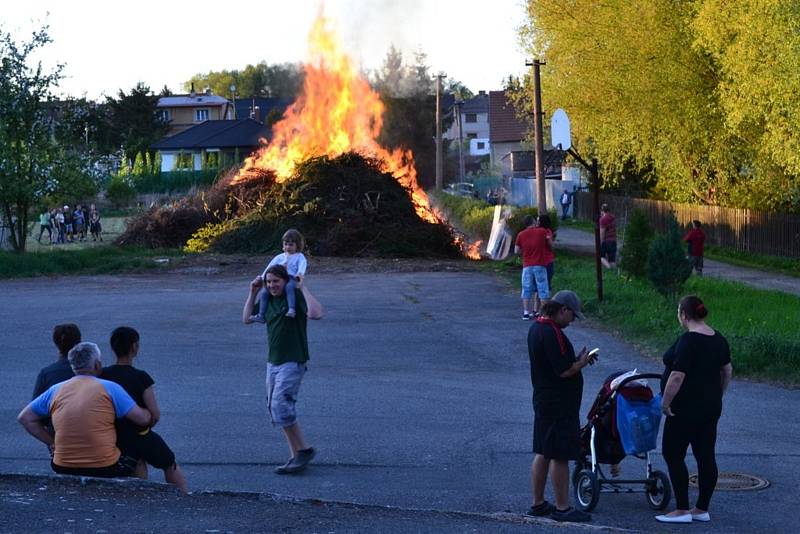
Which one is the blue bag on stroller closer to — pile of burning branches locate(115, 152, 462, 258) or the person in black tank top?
the person in black tank top

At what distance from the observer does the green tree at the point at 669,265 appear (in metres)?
19.1

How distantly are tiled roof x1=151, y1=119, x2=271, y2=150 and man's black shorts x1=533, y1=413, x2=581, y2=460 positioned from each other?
7923cm

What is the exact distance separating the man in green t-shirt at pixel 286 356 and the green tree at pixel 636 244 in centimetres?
1362

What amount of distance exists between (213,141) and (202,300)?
68.2 m

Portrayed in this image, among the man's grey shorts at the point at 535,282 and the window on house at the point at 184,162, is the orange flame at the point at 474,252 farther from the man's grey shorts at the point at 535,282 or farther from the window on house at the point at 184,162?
the window on house at the point at 184,162

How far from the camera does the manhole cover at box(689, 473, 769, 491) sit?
8.91 m

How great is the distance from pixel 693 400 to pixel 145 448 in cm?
360

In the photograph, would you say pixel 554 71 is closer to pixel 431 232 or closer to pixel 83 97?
pixel 431 232

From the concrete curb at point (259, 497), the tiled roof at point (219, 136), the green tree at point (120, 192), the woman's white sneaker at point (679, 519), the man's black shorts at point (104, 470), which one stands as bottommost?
the woman's white sneaker at point (679, 519)

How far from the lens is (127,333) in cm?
762

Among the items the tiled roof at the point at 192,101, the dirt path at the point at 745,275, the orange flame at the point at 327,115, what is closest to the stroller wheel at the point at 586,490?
the dirt path at the point at 745,275

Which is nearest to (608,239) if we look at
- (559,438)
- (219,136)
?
(559,438)

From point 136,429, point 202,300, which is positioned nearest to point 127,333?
point 136,429

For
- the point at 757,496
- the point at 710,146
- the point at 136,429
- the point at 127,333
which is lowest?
the point at 757,496
